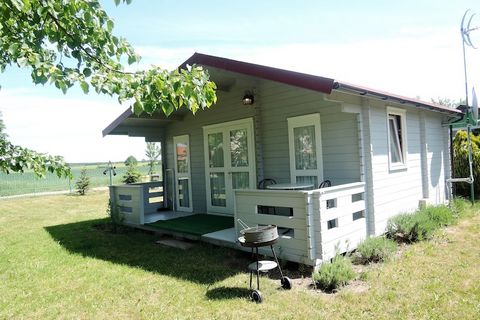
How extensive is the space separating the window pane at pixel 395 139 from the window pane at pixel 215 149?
3.53 meters

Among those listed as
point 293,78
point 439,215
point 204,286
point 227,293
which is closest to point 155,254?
point 204,286

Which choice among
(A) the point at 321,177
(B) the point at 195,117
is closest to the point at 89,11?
(A) the point at 321,177

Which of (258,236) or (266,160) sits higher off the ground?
(266,160)

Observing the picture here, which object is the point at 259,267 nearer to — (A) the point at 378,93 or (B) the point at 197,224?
(B) the point at 197,224

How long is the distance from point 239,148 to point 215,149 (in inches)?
31.6

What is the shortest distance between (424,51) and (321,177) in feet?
33.3

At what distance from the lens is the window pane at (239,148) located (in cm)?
715

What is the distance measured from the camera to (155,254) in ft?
18.9

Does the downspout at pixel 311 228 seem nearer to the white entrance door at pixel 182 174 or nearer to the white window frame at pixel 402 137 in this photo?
the white window frame at pixel 402 137

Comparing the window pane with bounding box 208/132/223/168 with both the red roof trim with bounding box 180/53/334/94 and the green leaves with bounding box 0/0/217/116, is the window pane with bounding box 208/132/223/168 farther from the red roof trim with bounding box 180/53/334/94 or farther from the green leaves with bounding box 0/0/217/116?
the green leaves with bounding box 0/0/217/116

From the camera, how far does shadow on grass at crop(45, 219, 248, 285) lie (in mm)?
4730

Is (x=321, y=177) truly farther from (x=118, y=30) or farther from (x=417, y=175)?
(x=118, y=30)

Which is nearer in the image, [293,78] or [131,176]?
[293,78]

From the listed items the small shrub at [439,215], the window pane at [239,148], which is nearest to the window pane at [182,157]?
the window pane at [239,148]
